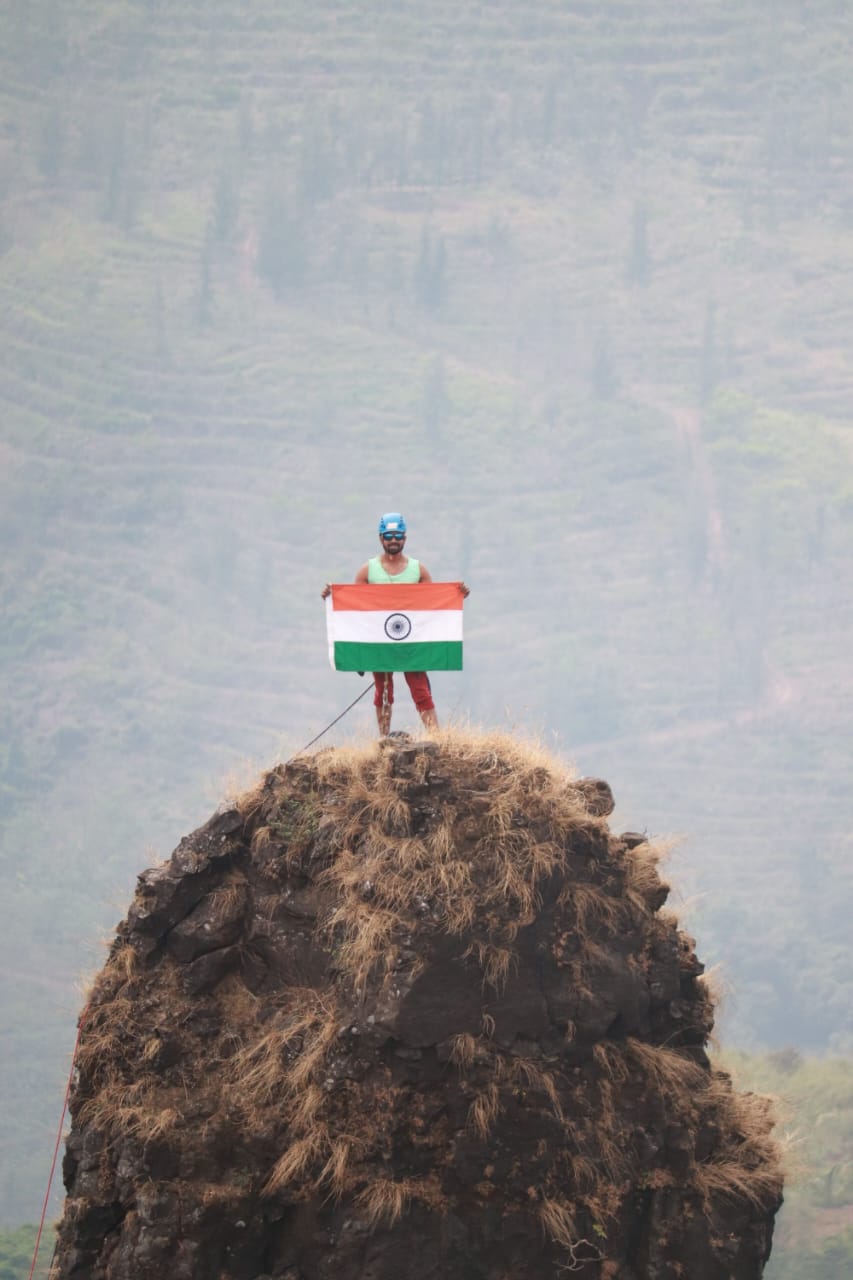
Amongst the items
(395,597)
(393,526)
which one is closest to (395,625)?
(395,597)

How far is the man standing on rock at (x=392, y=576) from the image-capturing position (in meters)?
23.4

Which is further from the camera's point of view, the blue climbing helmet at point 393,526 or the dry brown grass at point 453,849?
the blue climbing helmet at point 393,526

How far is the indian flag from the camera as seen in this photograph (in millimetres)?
23656

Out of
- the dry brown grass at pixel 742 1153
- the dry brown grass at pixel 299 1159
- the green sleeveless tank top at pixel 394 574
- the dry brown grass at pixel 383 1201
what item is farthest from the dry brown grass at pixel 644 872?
the green sleeveless tank top at pixel 394 574

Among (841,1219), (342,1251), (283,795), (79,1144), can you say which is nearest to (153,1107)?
(79,1144)

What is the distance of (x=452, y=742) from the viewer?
21.1m

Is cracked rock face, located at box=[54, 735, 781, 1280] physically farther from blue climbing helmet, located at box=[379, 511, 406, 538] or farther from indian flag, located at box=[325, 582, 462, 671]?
blue climbing helmet, located at box=[379, 511, 406, 538]

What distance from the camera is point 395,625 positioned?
2370 cm

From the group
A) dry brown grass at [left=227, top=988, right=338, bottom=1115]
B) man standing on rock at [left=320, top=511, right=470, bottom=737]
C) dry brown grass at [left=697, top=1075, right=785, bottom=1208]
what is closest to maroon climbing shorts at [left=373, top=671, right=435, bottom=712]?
man standing on rock at [left=320, top=511, right=470, bottom=737]

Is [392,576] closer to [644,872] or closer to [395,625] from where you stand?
[395,625]

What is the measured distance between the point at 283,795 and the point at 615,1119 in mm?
5106

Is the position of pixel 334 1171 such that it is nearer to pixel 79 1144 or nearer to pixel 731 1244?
pixel 79 1144

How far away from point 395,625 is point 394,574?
0.69 meters

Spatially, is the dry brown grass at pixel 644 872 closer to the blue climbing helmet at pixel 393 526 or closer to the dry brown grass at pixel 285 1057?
the dry brown grass at pixel 285 1057
